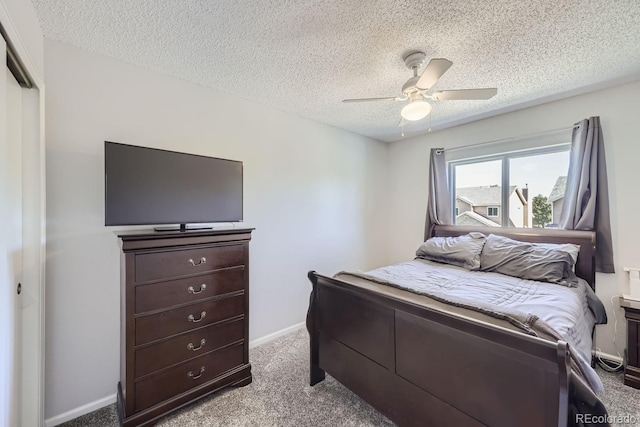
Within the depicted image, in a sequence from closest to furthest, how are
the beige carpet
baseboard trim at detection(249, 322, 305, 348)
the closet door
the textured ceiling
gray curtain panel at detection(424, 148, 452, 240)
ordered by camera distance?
1. the closet door
2. the textured ceiling
3. the beige carpet
4. baseboard trim at detection(249, 322, 305, 348)
5. gray curtain panel at detection(424, 148, 452, 240)

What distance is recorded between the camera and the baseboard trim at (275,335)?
267 centimetres

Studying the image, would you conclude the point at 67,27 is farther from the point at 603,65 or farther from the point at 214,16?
the point at 603,65

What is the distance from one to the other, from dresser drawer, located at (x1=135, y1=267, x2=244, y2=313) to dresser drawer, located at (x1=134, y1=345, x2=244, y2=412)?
Result: 45cm

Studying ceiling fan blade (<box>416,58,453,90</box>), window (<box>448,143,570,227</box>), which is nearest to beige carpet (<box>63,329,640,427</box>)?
A: window (<box>448,143,570,227</box>)

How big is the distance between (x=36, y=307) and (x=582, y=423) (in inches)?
104

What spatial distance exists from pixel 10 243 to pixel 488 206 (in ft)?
13.9

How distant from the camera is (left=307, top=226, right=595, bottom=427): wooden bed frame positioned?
1.00 metres

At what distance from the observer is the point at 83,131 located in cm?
179

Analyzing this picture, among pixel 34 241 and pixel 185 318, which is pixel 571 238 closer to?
pixel 185 318

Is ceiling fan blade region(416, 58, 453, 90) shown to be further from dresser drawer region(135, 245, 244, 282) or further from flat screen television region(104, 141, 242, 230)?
dresser drawer region(135, 245, 244, 282)

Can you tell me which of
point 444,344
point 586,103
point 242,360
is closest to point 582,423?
point 444,344

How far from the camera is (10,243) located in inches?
51.6

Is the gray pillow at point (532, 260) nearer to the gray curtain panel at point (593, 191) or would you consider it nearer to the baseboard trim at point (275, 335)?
the gray curtain panel at point (593, 191)

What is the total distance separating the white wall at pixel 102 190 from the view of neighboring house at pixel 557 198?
7.72ft
